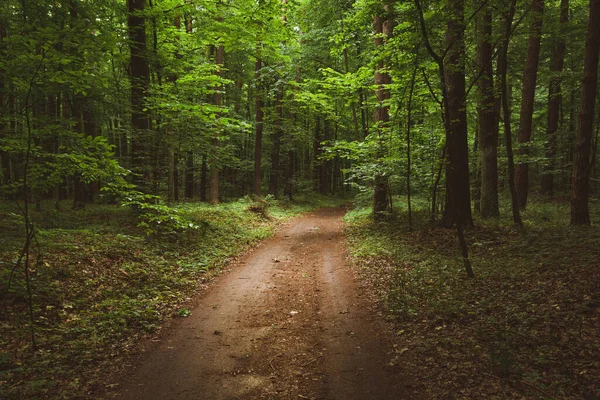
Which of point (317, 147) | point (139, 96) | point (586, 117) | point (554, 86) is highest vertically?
point (554, 86)

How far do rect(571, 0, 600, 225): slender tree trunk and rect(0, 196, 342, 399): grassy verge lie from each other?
10358 mm

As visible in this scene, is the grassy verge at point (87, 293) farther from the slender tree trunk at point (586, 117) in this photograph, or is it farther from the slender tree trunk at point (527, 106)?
the slender tree trunk at point (527, 106)

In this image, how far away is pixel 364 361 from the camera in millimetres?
4875

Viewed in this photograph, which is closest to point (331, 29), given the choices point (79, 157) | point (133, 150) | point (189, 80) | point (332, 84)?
point (332, 84)

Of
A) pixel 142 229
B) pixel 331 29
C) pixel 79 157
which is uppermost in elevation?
pixel 331 29

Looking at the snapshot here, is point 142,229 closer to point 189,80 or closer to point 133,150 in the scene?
point 133,150

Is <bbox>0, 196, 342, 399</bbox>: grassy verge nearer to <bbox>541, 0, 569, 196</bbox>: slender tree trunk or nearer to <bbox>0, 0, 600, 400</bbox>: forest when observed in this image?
<bbox>0, 0, 600, 400</bbox>: forest

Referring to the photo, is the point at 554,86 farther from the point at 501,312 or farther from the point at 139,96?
the point at 139,96

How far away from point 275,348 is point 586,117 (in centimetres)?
998

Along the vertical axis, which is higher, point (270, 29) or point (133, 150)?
point (270, 29)

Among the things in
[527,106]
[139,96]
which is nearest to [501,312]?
[139,96]

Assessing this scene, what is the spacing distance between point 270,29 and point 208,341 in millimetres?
12445

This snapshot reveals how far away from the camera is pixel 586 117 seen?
8.81 meters

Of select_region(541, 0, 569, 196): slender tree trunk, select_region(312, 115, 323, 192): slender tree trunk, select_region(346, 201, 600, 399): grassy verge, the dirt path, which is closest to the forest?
select_region(346, 201, 600, 399): grassy verge
